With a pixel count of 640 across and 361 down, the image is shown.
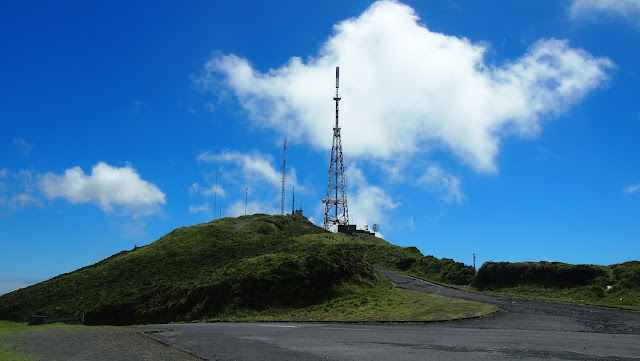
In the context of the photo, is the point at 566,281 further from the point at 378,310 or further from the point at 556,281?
the point at 378,310

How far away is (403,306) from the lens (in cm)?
2984

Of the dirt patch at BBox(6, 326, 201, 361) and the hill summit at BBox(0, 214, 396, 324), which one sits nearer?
the dirt patch at BBox(6, 326, 201, 361)

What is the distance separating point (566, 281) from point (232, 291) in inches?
1051

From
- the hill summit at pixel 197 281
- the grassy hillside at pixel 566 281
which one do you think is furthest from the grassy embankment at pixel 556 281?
the hill summit at pixel 197 281

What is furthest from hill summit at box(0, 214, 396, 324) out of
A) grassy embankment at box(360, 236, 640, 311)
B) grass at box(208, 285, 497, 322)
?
grassy embankment at box(360, 236, 640, 311)

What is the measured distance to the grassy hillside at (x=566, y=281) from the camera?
30141mm

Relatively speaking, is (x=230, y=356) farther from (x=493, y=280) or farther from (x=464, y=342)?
(x=493, y=280)

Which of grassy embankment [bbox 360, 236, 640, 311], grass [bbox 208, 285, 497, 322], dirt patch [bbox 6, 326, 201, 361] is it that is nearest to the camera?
dirt patch [bbox 6, 326, 201, 361]

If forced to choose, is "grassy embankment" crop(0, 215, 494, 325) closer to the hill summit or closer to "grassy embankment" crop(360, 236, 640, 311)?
the hill summit

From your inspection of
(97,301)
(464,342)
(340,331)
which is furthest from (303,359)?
(97,301)

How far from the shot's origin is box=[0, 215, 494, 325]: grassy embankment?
31469 millimetres

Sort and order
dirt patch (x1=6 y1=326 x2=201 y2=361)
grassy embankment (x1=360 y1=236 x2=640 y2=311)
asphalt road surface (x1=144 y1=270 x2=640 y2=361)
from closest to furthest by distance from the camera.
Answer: dirt patch (x1=6 y1=326 x2=201 y2=361), asphalt road surface (x1=144 y1=270 x2=640 y2=361), grassy embankment (x1=360 y1=236 x2=640 y2=311)

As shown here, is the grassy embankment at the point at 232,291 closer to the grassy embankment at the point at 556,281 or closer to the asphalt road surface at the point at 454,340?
the asphalt road surface at the point at 454,340

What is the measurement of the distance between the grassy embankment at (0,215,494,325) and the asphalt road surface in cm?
409
